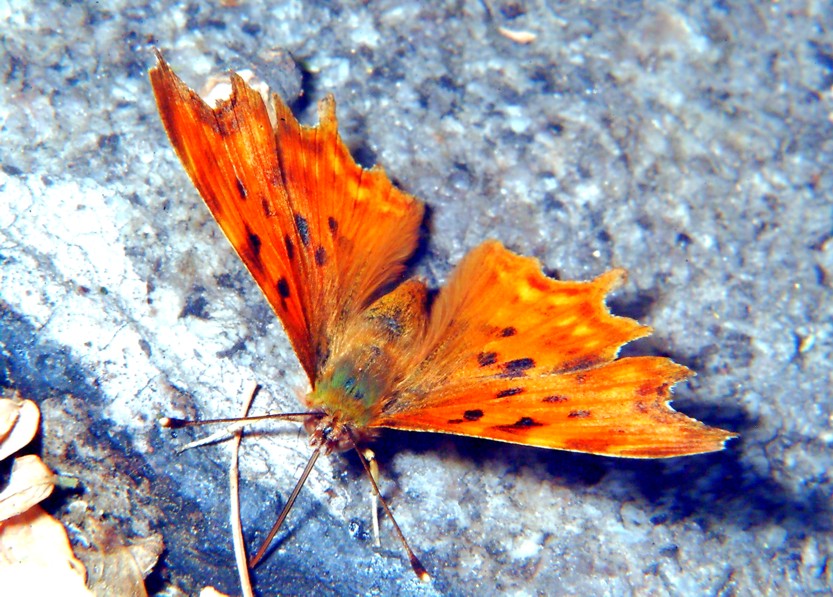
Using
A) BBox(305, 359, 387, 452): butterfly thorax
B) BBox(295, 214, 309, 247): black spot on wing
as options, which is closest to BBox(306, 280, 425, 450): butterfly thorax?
BBox(305, 359, 387, 452): butterfly thorax


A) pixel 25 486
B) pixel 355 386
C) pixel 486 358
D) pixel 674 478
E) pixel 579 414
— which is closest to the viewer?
pixel 579 414

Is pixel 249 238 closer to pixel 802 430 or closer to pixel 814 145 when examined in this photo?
pixel 802 430

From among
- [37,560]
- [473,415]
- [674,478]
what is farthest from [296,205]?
[674,478]

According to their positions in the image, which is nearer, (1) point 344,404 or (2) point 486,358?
(1) point 344,404

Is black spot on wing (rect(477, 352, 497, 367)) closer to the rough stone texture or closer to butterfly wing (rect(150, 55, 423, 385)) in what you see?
the rough stone texture

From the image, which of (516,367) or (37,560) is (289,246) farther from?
(37,560)

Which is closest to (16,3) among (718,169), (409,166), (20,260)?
(20,260)
